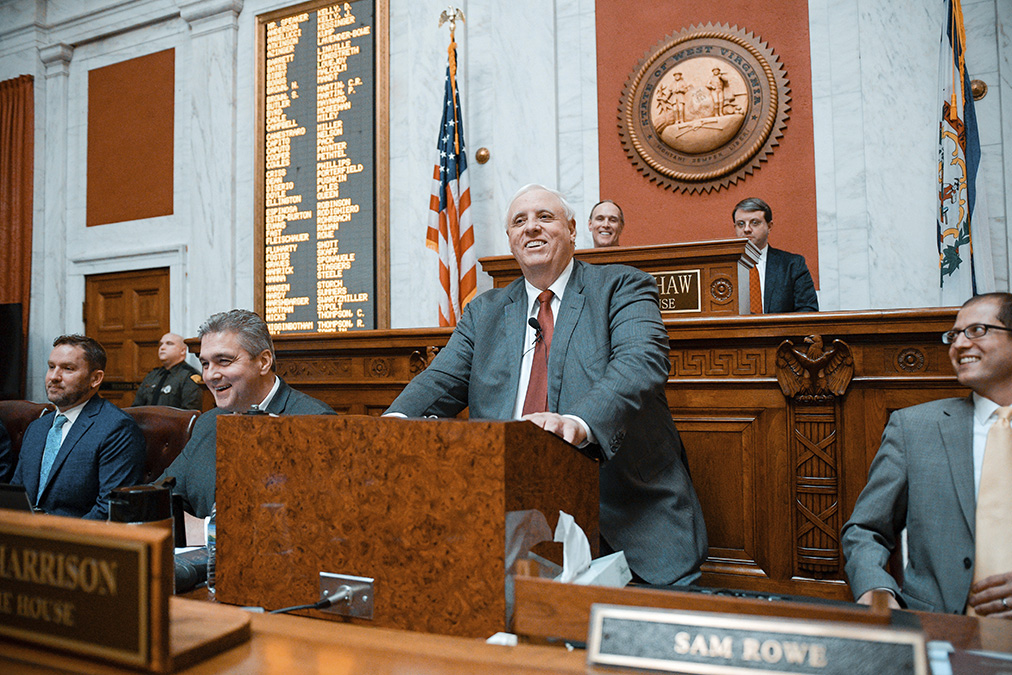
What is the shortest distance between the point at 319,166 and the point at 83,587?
6321 millimetres

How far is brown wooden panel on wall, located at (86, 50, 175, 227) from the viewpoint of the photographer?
24.1 feet

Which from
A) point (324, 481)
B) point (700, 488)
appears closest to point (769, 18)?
point (700, 488)

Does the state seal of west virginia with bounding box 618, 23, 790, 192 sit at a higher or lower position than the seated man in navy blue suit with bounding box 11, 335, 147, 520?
higher

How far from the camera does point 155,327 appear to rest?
24.3 feet

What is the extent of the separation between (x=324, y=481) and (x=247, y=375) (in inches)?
Answer: 57.5

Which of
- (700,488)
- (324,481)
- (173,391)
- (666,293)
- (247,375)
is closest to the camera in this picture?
(324,481)

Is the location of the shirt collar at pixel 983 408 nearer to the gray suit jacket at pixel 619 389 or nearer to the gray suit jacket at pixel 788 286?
the gray suit jacket at pixel 619 389

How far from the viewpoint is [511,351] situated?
6.34 feet

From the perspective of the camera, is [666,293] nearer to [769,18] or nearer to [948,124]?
[948,124]

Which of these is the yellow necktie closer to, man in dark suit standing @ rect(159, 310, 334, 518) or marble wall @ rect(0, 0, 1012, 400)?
man in dark suit standing @ rect(159, 310, 334, 518)

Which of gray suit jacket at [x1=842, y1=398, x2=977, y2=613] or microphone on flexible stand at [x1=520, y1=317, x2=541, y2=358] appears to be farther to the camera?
microphone on flexible stand at [x1=520, y1=317, x2=541, y2=358]

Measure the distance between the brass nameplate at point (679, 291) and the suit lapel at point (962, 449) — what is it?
1712 millimetres

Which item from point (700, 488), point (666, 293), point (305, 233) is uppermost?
point (305, 233)

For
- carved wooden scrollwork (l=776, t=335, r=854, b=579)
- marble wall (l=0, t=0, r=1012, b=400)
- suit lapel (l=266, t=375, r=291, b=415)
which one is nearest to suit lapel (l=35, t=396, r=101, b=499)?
suit lapel (l=266, t=375, r=291, b=415)
